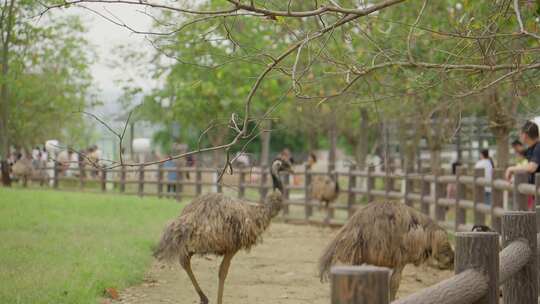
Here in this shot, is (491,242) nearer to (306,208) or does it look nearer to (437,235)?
(437,235)

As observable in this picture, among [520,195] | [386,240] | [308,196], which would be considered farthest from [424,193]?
[386,240]

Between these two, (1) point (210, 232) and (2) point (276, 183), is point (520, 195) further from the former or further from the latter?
(1) point (210, 232)

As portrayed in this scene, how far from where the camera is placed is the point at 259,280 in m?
10.1

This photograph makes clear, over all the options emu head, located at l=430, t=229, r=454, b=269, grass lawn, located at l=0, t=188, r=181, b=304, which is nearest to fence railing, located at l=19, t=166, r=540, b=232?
emu head, located at l=430, t=229, r=454, b=269

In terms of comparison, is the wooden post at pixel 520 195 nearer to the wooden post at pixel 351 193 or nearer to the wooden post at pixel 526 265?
the wooden post at pixel 526 265

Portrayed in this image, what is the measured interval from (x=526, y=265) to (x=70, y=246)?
6931 mm

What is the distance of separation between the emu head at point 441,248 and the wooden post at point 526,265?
2.93 metres

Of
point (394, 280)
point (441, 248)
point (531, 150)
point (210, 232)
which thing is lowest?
point (394, 280)

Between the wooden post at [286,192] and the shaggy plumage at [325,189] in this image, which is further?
the wooden post at [286,192]

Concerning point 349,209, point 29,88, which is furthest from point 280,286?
point 29,88

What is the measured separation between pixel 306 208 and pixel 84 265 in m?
10.2

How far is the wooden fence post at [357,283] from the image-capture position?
260 centimetres

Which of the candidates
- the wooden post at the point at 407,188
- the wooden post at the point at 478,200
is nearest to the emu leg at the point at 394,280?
the wooden post at the point at 478,200

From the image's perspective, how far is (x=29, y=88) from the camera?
2531cm
